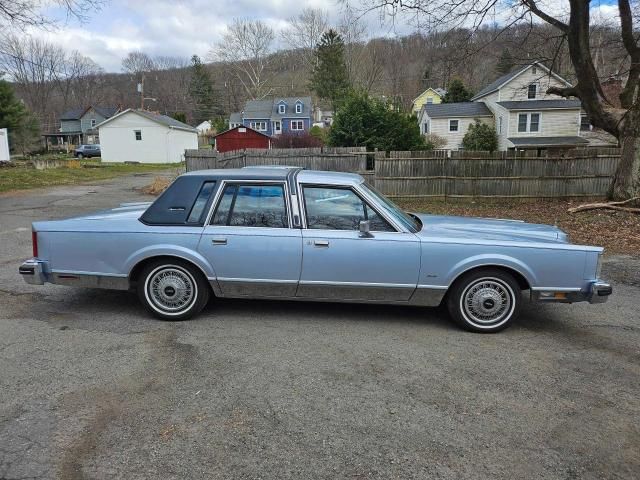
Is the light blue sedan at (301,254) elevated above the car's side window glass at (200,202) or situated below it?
below

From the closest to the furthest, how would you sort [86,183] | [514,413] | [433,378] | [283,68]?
[514,413] → [433,378] → [86,183] → [283,68]

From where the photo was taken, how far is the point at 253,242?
470cm

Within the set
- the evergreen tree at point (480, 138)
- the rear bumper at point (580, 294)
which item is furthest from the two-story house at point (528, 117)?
the rear bumper at point (580, 294)

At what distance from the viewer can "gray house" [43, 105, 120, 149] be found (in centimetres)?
7475

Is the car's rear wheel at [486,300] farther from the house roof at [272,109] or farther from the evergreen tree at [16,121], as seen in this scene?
the house roof at [272,109]

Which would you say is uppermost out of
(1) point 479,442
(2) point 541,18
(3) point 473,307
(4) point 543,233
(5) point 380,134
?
(2) point 541,18

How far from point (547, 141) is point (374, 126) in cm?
2141

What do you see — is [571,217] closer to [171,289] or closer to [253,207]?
[253,207]

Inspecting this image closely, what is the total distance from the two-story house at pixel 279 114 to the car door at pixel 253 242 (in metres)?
66.9

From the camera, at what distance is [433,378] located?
12.1 ft

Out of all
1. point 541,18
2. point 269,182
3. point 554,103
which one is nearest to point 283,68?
point 554,103

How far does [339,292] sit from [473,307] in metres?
1.30

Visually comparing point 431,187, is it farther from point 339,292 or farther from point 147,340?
point 147,340

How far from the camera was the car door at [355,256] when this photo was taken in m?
4.60
